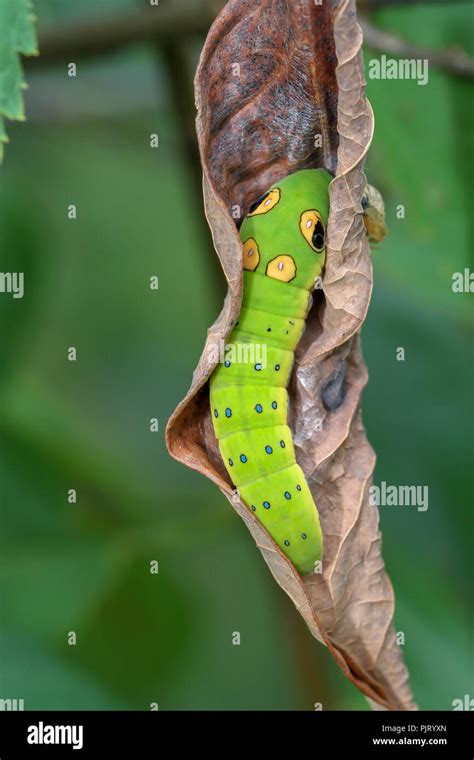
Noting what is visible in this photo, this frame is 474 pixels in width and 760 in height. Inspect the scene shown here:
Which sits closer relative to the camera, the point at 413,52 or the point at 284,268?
the point at 284,268

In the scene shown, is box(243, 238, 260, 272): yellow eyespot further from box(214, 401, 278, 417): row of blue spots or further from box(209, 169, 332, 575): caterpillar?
box(214, 401, 278, 417): row of blue spots

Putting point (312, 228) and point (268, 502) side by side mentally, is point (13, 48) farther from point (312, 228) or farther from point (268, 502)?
point (268, 502)

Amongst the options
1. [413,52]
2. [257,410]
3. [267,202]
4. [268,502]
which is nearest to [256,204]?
[267,202]

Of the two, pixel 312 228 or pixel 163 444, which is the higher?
pixel 312 228

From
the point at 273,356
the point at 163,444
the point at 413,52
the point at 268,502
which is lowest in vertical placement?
the point at 268,502

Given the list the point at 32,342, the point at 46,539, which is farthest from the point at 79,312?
the point at 46,539

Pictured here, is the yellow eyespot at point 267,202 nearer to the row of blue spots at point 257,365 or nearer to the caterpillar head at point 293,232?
the caterpillar head at point 293,232

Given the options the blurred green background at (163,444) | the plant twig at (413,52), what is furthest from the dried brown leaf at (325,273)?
→ the blurred green background at (163,444)
